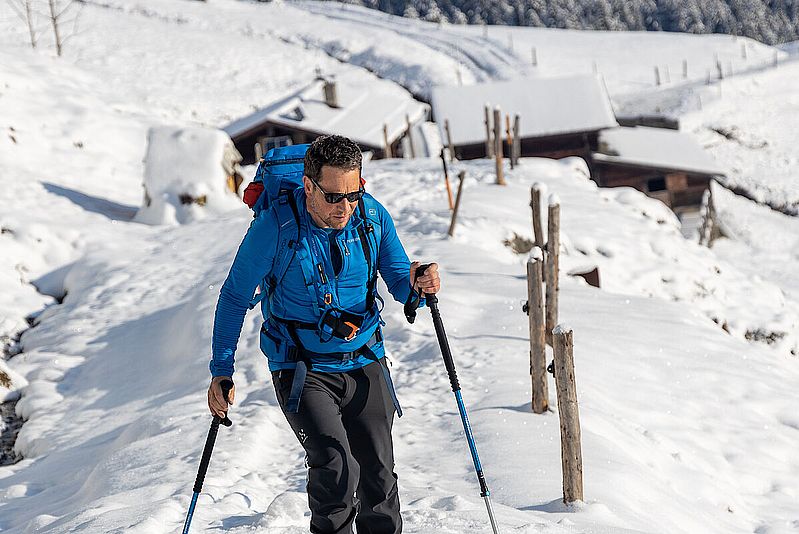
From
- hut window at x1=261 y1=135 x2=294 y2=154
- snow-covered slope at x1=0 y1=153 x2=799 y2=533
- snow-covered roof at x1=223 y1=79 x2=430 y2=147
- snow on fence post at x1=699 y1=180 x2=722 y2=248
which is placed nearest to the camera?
snow-covered slope at x1=0 y1=153 x2=799 y2=533

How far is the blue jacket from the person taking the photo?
4000mm

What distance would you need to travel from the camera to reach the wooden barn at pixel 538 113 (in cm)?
3697

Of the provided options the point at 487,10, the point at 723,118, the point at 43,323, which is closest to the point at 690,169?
the point at 723,118

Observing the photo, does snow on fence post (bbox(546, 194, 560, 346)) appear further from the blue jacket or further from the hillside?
the hillside

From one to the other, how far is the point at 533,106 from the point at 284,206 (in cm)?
3606

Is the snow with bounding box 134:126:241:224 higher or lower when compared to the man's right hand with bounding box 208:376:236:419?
lower

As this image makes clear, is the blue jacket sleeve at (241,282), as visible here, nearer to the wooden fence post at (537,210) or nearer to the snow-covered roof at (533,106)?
the wooden fence post at (537,210)

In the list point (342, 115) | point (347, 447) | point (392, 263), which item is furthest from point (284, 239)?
point (342, 115)

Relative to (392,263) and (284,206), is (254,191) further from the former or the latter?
(392,263)

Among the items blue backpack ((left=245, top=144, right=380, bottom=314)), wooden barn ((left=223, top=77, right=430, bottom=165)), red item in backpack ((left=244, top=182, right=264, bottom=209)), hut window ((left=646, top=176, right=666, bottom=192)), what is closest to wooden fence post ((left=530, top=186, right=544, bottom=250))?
blue backpack ((left=245, top=144, right=380, bottom=314))

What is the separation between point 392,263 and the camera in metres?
4.36

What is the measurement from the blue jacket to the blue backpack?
0.08 feet

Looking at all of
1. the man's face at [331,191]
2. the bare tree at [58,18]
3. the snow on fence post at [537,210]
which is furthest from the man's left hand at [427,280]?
the bare tree at [58,18]

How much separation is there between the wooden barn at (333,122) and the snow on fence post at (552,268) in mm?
19666
